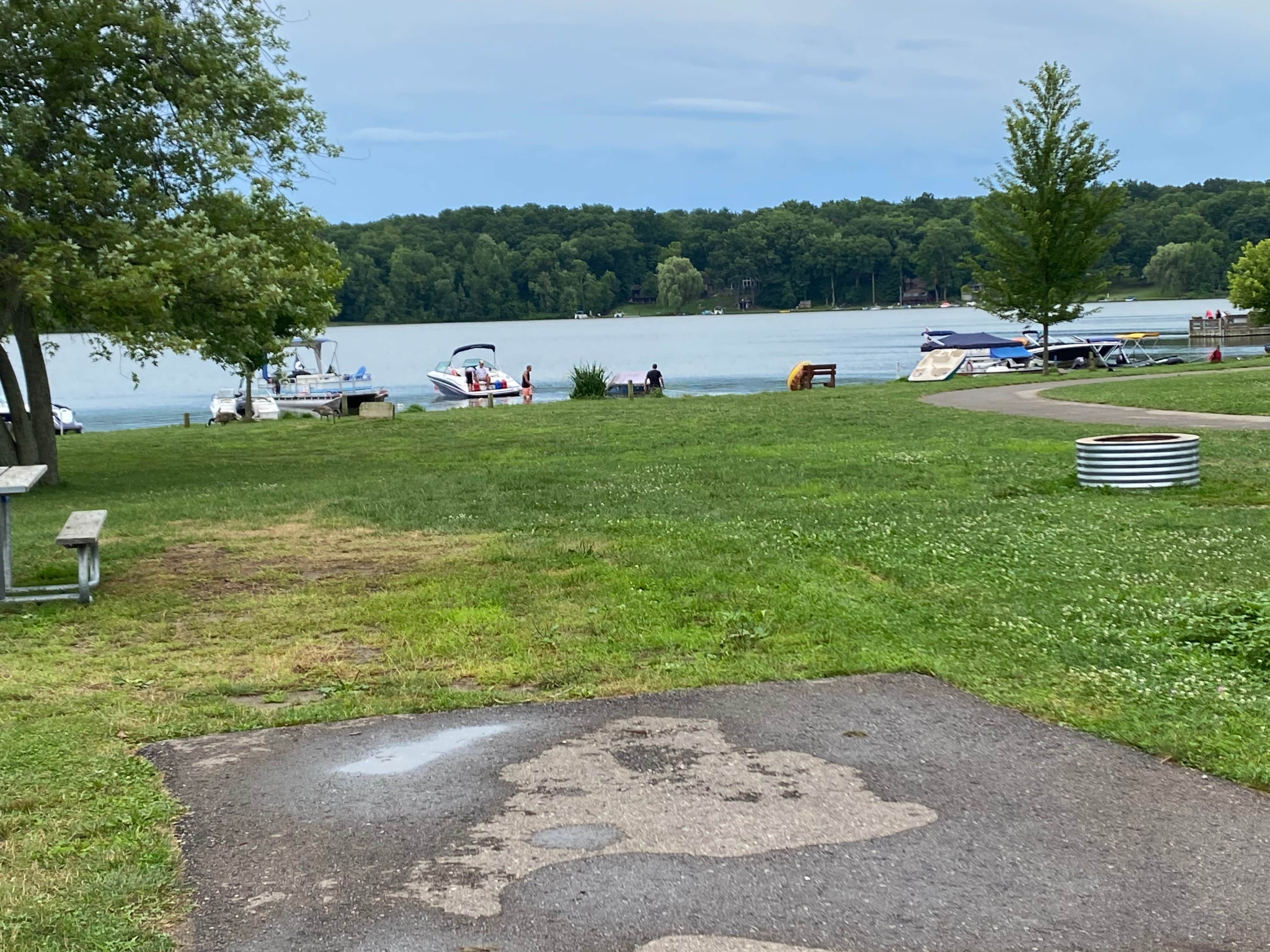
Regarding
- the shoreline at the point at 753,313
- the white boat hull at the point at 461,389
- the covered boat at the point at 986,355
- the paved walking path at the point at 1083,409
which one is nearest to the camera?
the paved walking path at the point at 1083,409

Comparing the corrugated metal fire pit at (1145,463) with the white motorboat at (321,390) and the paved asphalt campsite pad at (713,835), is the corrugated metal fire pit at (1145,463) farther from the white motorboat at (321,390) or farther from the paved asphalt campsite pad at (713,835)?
the white motorboat at (321,390)

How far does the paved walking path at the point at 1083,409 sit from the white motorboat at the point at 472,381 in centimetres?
2276

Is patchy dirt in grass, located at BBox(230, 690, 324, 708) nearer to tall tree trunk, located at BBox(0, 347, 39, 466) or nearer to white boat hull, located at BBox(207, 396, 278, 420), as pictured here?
tall tree trunk, located at BBox(0, 347, 39, 466)

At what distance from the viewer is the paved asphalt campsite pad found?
3543mm

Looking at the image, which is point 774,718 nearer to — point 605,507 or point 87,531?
point 87,531

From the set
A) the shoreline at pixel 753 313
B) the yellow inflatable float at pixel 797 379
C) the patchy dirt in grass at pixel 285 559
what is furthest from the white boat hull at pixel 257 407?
the shoreline at pixel 753 313

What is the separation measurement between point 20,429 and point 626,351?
82.4 meters

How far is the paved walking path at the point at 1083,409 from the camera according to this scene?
729 inches

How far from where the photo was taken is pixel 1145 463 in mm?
11891

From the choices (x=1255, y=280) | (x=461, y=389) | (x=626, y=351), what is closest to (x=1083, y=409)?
(x=461, y=389)

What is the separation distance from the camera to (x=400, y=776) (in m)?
4.83

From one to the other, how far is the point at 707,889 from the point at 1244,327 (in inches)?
2855

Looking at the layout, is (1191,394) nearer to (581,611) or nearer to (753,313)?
(581,611)

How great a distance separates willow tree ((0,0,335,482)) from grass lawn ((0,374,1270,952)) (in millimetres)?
2206
